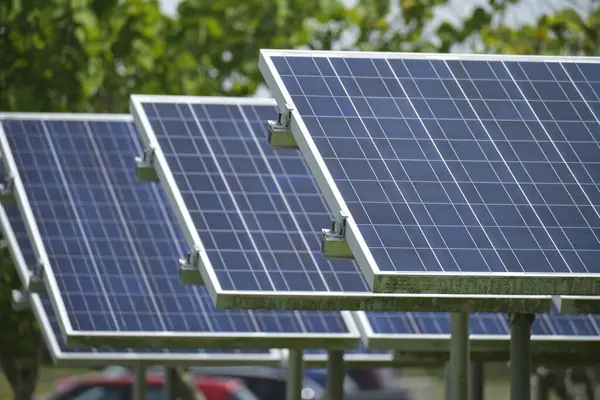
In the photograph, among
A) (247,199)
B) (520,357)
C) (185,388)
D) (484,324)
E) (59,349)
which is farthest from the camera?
(185,388)

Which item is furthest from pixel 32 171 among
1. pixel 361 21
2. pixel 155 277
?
pixel 361 21

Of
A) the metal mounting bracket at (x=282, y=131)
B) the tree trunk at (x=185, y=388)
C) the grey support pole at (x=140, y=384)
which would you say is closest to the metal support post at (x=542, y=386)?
the tree trunk at (x=185, y=388)

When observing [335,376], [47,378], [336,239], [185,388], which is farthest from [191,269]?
[47,378]

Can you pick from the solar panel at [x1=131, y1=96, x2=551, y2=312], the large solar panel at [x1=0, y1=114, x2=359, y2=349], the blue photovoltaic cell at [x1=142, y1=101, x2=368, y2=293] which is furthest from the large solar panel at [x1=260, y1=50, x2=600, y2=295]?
the large solar panel at [x1=0, y1=114, x2=359, y2=349]

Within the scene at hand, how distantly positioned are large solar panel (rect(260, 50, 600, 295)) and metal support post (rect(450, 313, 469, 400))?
178 cm

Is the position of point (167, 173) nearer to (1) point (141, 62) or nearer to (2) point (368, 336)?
(2) point (368, 336)

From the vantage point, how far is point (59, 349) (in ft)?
52.5

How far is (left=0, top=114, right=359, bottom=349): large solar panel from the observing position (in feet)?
47.6

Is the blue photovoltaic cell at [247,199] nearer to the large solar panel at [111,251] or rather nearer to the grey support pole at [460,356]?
the grey support pole at [460,356]

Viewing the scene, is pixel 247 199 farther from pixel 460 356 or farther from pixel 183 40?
pixel 183 40

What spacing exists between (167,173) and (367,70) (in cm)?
239

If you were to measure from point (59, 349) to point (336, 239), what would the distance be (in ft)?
23.1

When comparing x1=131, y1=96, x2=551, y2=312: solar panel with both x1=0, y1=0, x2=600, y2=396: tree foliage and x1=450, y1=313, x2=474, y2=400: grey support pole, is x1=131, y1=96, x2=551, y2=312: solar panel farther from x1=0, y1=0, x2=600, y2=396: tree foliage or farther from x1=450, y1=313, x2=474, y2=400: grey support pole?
x1=0, y1=0, x2=600, y2=396: tree foliage

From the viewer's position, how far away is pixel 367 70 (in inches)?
437
